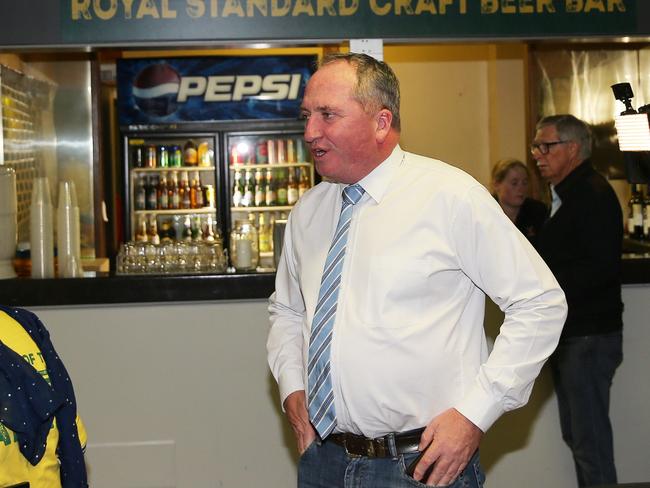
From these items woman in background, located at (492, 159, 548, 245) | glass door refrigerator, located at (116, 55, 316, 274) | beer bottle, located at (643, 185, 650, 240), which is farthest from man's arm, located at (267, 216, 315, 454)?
glass door refrigerator, located at (116, 55, 316, 274)

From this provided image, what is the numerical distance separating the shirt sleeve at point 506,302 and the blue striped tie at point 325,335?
287 mm

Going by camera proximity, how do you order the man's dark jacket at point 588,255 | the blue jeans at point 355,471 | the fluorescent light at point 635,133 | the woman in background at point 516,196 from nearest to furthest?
the blue jeans at point 355,471 → the fluorescent light at point 635,133 → the man's dark jacket at point 588,255 → the woman in background at point 516,196

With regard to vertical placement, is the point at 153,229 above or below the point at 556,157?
below

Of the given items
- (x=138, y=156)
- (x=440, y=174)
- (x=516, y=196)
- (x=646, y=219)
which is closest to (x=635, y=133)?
(x=440, y=174)

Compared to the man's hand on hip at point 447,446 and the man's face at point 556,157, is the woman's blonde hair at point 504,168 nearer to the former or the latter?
the man's face at point 556,157

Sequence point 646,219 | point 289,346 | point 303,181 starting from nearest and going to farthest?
point 289,346, point 646,219, point 303,181

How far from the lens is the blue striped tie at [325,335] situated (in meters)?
2.29

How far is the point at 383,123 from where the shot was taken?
2354 millimetres

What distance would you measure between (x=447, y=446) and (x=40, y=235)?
2.56m

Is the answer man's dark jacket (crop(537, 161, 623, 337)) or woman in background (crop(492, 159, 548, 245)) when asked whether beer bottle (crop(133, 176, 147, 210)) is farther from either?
man's dark jacket (crop(537, 161, 623, 337))

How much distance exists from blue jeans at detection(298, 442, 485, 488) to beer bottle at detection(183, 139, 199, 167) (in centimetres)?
537

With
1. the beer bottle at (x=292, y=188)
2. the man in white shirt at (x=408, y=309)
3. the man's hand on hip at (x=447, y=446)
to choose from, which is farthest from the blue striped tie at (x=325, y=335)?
the beer bottle at (x=292, y=188)

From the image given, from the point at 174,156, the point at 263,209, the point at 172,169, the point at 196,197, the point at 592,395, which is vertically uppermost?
the point at 174,156

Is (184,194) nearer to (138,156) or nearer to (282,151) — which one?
(138,156)
